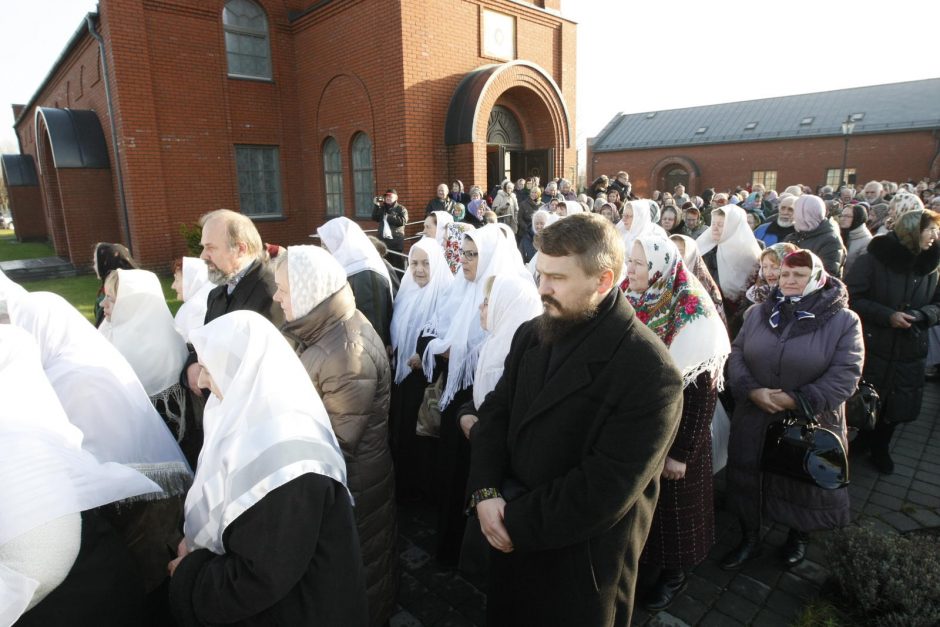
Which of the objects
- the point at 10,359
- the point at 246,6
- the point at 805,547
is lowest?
the point at 805,547

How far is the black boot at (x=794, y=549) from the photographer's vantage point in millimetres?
3250

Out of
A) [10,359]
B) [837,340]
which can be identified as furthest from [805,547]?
[10,359]

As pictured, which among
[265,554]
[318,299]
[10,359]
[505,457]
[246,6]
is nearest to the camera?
[265,554]

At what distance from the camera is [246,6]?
1298 centimetres

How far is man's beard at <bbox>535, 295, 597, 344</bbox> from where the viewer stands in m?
1.89

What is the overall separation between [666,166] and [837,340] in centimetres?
3793

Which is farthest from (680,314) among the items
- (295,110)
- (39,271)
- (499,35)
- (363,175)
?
(39,271)

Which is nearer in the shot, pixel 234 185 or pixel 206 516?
pixel 206 516

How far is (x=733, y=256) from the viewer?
17.9ft

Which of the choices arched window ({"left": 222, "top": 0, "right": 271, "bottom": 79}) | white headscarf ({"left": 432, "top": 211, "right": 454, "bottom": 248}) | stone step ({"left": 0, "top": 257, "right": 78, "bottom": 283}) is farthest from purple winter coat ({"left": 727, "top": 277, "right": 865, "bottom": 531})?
stone step ({"left": 0, "top": 257, "right": 78, "bottom": 283})

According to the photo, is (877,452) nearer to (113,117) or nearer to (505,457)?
(505,457)

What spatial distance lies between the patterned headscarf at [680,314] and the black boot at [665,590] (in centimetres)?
117

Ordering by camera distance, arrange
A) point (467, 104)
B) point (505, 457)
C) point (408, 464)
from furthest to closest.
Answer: point (467, 104) < point (408, 464) < point (505, 457)

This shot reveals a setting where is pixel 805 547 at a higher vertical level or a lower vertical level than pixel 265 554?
lower
